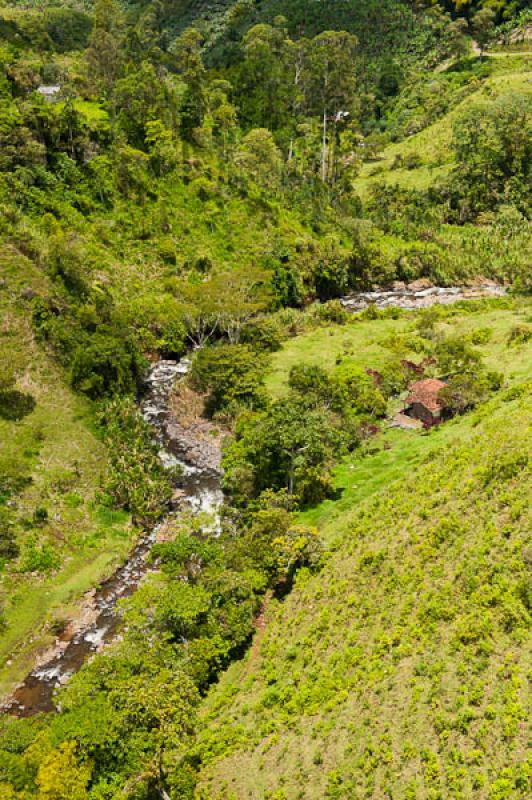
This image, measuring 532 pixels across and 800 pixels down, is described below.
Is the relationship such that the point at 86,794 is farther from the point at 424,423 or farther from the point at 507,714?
the point at 424,423

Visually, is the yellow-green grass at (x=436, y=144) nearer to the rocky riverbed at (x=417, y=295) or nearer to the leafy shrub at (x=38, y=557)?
the rocky riverbed at (x=417, y=295)

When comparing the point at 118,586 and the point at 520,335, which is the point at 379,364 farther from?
the point at 118,586

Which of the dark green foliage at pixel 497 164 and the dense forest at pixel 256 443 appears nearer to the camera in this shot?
the dense forest at pixel 256 443

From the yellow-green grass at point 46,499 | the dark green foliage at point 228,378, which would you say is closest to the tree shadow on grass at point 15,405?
the yellow-green grass at point 46,499

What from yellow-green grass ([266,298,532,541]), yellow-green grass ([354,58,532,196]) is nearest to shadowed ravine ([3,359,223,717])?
yellow-green grass ([266,298,532,541])

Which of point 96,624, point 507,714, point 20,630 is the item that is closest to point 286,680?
point 507,714

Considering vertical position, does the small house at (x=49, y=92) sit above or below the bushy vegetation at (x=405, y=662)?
above

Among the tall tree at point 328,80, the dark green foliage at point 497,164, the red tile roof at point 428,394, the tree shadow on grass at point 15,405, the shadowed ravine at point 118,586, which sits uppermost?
the tall tree at point 328,80

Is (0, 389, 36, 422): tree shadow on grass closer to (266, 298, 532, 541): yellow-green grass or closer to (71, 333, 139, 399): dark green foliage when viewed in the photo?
(71, 333, 139, 399): dark green foliage
